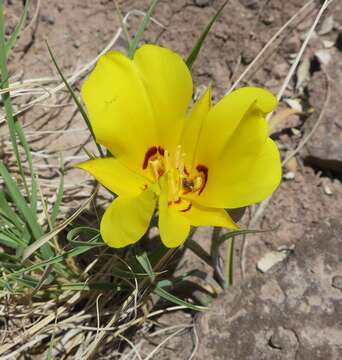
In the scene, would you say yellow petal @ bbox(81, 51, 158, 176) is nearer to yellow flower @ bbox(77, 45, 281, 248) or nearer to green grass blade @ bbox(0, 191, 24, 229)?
yellow flower @ bbox(77, 45, 281, 248)

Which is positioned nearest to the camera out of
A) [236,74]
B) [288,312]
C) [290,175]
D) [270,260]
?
[288,312]

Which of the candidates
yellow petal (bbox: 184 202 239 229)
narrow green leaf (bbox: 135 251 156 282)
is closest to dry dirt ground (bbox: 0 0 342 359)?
narrow green leaf (bbox: 135 251 156 282)

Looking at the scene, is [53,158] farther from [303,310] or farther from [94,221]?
[303,310]

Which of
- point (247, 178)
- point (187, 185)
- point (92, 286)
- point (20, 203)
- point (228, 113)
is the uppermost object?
point (228, 113)

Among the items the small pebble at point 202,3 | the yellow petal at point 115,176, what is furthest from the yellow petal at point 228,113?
the small pebble at point 202,3

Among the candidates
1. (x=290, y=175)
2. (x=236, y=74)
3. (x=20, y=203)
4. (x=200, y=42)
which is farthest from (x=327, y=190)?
(x=20, y=203)

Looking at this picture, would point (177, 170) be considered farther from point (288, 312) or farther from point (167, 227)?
point (288, 312)
